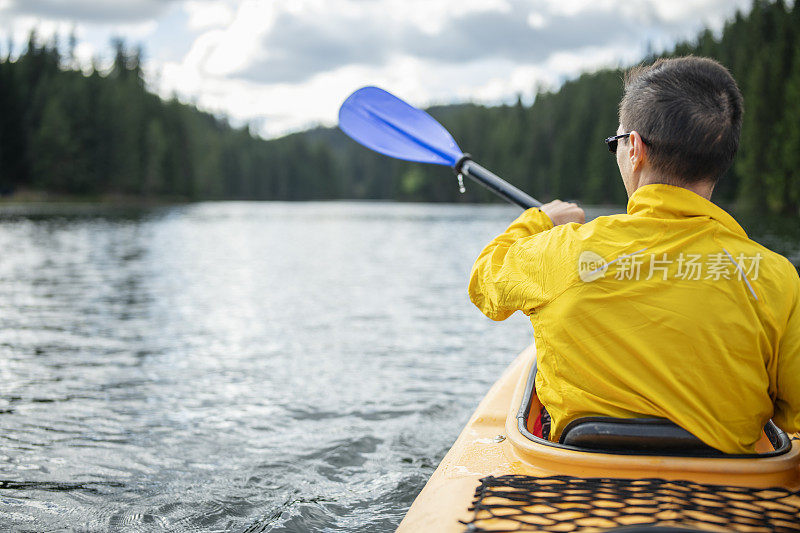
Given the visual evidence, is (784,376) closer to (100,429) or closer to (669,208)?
(669,208)

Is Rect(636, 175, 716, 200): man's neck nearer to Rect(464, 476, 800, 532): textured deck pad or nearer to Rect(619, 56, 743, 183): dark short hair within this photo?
Rect(619, 56, 743, 183): dark short hair

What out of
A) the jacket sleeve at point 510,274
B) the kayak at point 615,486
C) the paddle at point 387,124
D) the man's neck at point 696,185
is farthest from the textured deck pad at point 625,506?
the paddle at point 387,124

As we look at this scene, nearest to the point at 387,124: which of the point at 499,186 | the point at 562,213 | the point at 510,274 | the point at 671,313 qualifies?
the point at 499,186

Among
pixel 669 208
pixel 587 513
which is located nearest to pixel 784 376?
pixel 669 208

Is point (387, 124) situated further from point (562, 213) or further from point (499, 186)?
point (562, 213)

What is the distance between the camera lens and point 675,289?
1533 mm

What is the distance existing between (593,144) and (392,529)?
206ft

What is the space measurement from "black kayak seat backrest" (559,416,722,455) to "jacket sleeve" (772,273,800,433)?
7.2 inches

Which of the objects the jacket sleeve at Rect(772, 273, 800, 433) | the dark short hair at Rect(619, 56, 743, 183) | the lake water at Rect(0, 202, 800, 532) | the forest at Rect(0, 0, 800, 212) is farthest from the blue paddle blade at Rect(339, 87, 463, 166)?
the forest at Rect(0, 0, 800, 212)

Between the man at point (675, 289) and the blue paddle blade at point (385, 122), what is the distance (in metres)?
2.06

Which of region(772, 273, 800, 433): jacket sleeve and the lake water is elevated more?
region(772, 273, 800, 433): jacket sleeve

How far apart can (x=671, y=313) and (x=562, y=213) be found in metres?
0.46

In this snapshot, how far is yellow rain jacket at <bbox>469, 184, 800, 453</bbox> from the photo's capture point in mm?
1519

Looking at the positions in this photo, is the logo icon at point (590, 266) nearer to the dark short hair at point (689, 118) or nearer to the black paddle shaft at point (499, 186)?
the dark short hair at point (689, 118)
